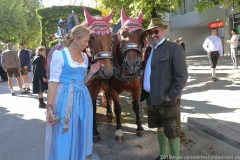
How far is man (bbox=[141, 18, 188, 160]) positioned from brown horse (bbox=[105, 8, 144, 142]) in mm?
518

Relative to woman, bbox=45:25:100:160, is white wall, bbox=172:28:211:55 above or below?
above

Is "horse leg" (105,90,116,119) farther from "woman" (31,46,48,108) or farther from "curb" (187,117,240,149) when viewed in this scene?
"woman" (31,46,48,108)

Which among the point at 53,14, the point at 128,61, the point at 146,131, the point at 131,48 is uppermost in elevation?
the point at 53,14

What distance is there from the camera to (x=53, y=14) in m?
7.60

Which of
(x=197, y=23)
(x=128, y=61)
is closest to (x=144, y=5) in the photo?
(x=128, y=61)

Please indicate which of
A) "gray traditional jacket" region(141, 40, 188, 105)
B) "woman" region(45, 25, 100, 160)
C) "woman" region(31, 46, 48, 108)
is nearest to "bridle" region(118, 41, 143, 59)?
"gray traditional jacket" region(141, 40, 188, 105)

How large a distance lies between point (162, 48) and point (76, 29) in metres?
1.10

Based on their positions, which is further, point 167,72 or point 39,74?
point 39,74

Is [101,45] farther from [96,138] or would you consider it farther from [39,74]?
[39,74]

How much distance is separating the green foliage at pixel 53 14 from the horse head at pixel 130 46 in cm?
408

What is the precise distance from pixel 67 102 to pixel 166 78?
1.26 metres

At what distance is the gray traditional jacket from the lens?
2711 millimetres

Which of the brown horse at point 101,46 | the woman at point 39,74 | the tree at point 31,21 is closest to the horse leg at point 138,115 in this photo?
the brown horse at point 101,46

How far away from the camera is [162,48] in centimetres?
284
